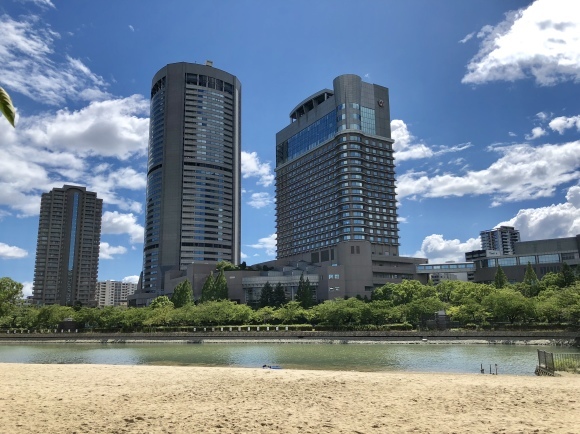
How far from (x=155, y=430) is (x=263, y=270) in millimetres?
170388

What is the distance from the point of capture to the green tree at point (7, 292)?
11588 cm

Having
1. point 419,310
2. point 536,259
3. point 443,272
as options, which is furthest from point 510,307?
point 443,272

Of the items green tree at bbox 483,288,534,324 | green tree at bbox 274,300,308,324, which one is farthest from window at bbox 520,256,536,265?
green tree at bbox 274,300,308,324

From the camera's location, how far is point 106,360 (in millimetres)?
59406

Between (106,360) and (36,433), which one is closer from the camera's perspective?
(36,433)

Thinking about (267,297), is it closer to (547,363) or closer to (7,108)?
(547,363)

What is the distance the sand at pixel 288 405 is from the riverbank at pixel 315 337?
53.6 metres

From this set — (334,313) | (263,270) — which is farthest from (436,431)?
(263,270)

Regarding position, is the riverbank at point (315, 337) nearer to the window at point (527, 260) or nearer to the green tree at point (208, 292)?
the green tree at point (208, 292)

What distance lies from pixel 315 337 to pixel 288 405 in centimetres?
7181

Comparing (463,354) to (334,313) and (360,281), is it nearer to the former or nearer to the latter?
(334,313)

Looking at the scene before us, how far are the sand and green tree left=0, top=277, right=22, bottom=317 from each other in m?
102

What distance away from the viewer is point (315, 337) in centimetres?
9056

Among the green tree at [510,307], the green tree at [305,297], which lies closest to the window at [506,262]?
the green tree at [305,297]
